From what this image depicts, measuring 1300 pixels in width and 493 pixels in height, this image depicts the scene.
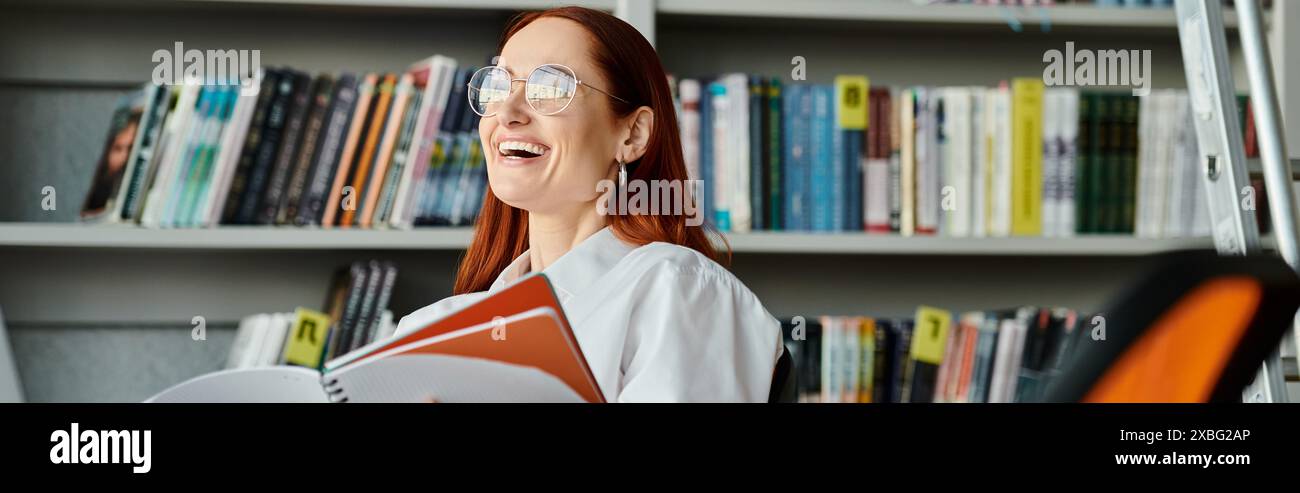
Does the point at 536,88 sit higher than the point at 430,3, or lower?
lower

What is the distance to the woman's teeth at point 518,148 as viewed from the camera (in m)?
1.04

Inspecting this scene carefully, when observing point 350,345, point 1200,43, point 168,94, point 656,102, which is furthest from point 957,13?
point 168,94

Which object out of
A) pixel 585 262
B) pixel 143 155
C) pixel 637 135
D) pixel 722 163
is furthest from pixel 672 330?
pixel 143 155

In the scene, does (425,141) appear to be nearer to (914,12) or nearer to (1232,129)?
(914,12)

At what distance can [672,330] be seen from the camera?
882 mm

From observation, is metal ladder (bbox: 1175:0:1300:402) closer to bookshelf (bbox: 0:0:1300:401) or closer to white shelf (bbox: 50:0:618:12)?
bookshelf (bbox: 0:0:1300:401)

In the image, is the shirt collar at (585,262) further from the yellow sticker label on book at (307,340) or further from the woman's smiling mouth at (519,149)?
the yellow sticker label on book at (307,340)

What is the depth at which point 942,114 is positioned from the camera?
1810 mm

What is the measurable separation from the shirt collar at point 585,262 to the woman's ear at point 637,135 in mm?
76

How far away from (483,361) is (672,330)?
9.4 inches

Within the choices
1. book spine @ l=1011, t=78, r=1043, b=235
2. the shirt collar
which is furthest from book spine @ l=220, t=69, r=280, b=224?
book spine @ l=1011, t=78, r=1043, b=235
